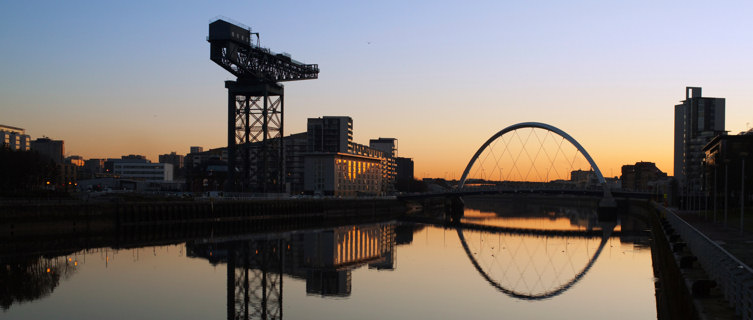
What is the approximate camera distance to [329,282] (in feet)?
103

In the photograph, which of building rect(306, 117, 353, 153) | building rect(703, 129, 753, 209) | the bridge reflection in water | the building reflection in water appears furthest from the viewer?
building rect(306, 117, 353, 153)

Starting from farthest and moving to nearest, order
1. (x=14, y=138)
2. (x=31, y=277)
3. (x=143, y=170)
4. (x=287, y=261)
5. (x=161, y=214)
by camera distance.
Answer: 1. (x=143, y=170)
2. (x=14, y=138)
3. (x=161, y=214)
4. (x=287, y=261)
5. (x=31, y=277)

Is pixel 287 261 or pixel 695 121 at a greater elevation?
pixel 695 121

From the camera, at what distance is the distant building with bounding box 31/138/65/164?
573ft

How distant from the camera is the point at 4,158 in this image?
2751 inches

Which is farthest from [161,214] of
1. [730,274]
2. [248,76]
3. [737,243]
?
[730,274]

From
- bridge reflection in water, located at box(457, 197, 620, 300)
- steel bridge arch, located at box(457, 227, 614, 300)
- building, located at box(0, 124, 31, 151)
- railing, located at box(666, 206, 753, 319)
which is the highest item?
building, located at box(0, 124, 31, 151)

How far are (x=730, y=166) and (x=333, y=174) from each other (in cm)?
8709

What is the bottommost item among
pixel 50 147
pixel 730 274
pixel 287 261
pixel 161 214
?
pixel 287 261

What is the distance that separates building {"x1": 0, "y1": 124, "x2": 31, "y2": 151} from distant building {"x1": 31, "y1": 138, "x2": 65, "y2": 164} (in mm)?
2147

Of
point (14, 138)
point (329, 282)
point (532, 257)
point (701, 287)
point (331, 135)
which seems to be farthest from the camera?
point (331, 135)

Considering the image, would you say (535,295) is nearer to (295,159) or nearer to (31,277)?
(31,277)

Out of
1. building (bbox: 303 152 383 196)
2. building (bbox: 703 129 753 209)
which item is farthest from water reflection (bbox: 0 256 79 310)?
building (bbox: 303 152 383 196)

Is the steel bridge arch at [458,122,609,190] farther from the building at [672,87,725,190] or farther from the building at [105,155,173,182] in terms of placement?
the building at [105,155,173,182]
